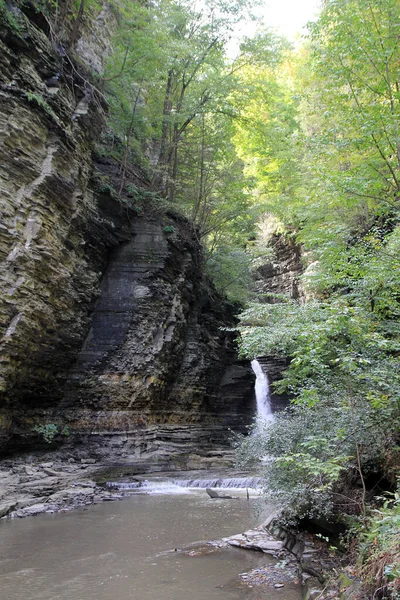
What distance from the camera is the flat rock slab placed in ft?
17.7

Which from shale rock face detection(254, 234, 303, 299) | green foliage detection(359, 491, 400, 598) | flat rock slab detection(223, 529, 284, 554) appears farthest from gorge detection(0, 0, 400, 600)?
shale rock face detection(254, 234, 303, 299)

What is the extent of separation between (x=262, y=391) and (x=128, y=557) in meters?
17.9

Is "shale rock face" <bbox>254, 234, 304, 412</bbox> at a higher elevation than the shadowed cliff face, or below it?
higher

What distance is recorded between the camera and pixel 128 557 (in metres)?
5.39

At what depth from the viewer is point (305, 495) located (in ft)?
15.8

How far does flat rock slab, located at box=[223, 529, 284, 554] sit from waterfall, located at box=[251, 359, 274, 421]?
15.5 meters

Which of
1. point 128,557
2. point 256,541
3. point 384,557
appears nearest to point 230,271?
point 256,541

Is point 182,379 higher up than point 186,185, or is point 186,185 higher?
point 186,185

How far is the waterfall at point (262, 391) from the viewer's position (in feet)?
71.1

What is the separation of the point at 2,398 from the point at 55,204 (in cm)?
599

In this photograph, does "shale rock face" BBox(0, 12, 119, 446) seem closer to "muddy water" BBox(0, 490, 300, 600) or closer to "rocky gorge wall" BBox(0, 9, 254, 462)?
"rocky gorge wall" BBox(0, 9, 254, 462)

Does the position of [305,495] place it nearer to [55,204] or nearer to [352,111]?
[352,111]

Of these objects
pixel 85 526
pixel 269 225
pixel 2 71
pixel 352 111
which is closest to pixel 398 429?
pixel 85 526

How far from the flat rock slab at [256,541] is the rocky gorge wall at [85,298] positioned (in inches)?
319
